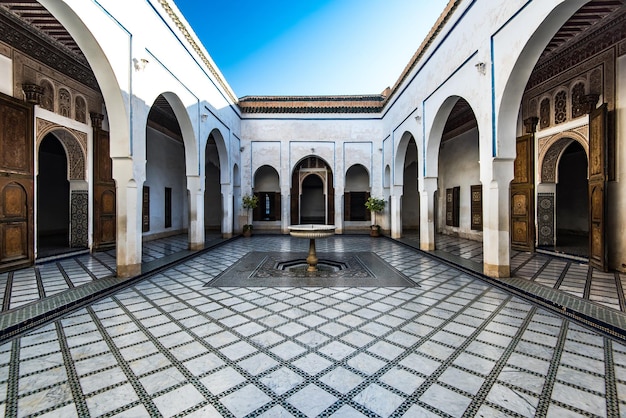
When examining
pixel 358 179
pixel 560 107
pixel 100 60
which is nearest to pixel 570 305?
pixel 560 107

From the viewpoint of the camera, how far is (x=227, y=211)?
9102 mm

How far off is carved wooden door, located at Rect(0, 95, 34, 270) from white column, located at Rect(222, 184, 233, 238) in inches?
179

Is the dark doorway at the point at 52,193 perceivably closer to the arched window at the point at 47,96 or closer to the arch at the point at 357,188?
the arched window at the point at 47,96

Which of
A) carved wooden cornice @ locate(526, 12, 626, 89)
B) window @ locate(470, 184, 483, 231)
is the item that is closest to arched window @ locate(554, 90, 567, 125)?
carved wooden cornice @ locate(526, 12, 626, 89)

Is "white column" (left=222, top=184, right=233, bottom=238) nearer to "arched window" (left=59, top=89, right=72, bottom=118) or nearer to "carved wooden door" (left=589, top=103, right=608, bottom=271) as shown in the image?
"arched window" (left=59, top=89, right=72, bottom=118)

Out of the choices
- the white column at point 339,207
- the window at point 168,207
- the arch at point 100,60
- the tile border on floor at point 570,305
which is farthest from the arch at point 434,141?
the window at point 168,207

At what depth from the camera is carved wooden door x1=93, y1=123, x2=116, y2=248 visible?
20.6 ft

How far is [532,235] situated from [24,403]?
7530 millimetres

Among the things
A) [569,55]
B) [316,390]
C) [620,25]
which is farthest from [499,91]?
[316,390]

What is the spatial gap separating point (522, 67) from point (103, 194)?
25.9 feet

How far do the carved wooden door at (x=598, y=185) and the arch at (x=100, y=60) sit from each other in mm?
6866

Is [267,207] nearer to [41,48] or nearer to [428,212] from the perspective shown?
[428,212]

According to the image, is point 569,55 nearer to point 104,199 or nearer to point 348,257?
point 348,257

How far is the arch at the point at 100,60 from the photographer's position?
131 inches
